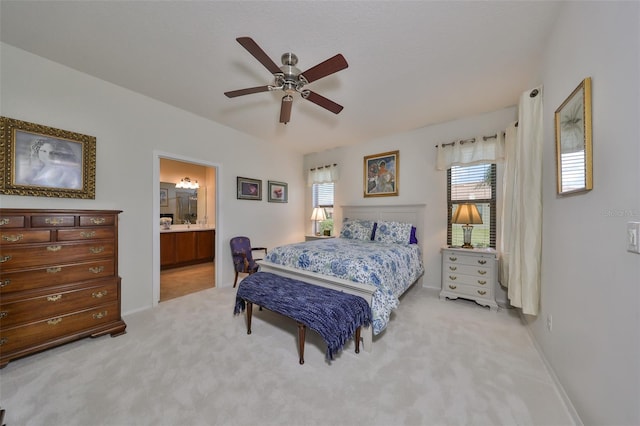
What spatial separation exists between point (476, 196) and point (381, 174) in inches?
61.2

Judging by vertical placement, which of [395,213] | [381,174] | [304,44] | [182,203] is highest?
[304,44]

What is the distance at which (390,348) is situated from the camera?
2.06m

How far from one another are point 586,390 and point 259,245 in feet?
13.6

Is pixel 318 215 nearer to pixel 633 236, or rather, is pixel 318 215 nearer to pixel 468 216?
pixel 468 216

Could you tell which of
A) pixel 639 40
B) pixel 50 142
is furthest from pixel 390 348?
pixel 50 142

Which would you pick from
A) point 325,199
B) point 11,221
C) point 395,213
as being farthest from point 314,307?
point 325,199

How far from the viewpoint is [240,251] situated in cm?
385

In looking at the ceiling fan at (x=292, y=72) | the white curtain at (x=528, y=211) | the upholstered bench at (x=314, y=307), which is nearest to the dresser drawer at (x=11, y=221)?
the upholstered bench at (x=314, y=307)

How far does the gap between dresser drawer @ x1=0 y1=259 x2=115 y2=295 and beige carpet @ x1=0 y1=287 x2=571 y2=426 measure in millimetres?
600

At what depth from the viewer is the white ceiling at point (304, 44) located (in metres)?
1.67

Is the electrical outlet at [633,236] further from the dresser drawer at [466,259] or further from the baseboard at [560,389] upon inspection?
the dresser drawer at [466,259]

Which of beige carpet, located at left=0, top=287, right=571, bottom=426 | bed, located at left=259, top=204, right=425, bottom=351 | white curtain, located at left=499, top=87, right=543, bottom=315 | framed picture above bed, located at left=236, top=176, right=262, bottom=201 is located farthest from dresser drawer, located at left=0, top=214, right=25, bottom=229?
white curtain, located at left=499, top=87, right=543, bottom=315

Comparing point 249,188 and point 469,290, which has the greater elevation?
point 249,188

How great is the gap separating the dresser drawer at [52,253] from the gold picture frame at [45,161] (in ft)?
1.95
